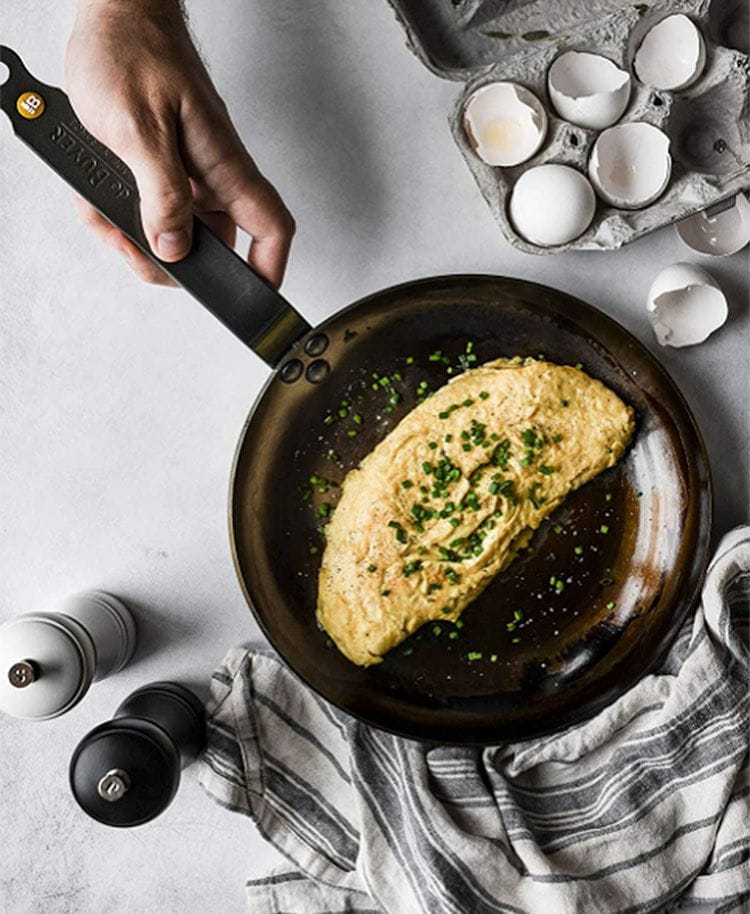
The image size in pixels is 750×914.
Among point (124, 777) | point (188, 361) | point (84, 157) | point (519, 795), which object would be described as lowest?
point (124, 777)

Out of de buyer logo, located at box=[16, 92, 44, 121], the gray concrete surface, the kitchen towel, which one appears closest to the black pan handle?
de buyer logo, located at box=[16, 92, 44, 121]

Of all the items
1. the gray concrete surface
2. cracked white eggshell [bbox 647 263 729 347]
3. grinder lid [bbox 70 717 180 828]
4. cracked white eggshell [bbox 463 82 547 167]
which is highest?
cracked white eggshell [bbox 463 82 547 167]

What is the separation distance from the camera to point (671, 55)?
54.7 inches

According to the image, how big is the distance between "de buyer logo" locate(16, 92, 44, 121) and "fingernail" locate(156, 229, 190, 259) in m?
0.19

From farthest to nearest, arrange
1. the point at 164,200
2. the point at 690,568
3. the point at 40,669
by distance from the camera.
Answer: the point at 690,568, the point at 40,669, the point at 164,200

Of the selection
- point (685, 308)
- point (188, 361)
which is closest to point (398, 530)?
point (188, 361)

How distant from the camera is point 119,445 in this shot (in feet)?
4.94

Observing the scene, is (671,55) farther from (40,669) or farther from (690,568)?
(40,669)

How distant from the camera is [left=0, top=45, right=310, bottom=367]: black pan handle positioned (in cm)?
123

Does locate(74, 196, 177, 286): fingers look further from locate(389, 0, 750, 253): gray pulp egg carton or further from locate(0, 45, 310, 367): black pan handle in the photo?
locate(389, 0, 750, 253): gray pulp egg carton

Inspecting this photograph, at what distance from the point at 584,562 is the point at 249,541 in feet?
1.40

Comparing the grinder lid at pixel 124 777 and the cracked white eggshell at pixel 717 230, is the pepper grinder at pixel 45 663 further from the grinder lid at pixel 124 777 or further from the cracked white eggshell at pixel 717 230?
the cracked white eggshell at pixel 717 230

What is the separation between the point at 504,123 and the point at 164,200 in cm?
44

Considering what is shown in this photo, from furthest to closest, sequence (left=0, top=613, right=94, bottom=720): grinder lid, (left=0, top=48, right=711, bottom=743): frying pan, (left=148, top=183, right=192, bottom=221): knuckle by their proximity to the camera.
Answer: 1. (left=0, top=48, right=711, bottom=743): frying pan
2. (left=0, top=613, right=94, bottom=720): grinder lid
3. (left=148, top=183, right=192, bottom=221): knuckle
